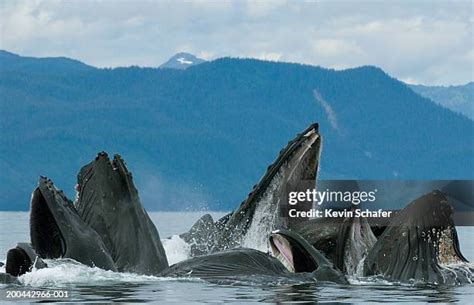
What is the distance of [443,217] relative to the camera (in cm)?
1553

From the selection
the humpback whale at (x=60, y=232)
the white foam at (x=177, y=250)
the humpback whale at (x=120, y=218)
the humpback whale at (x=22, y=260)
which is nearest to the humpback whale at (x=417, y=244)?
the humpback whale at (x=120, y=218)

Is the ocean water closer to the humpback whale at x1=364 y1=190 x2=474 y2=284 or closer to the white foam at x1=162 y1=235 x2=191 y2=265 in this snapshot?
the humpback whale at x1=364 y1=190 x2=474 y2=284

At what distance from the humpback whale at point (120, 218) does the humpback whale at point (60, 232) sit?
0.39 m

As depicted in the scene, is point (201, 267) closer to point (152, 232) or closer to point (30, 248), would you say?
point (152, 232)

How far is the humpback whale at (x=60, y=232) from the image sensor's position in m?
15.1

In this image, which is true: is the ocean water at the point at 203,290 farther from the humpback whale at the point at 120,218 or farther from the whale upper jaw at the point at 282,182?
the whale upper jaw at the point at 282,182

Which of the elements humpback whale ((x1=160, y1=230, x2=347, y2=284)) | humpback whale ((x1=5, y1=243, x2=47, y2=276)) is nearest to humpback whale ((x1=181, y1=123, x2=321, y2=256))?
humpback whale ((x1=160, y1=230, x2=347, y2=284))

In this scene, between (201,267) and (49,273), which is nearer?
(49,273)

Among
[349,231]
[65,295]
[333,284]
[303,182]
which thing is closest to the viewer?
[65,295]

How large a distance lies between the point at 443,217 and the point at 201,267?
3.05 metres

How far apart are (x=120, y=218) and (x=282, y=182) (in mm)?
2999

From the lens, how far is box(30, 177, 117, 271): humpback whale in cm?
1513

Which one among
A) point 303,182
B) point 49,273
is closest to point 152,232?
point 49,273

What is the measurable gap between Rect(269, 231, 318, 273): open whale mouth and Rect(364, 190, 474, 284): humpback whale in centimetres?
101
